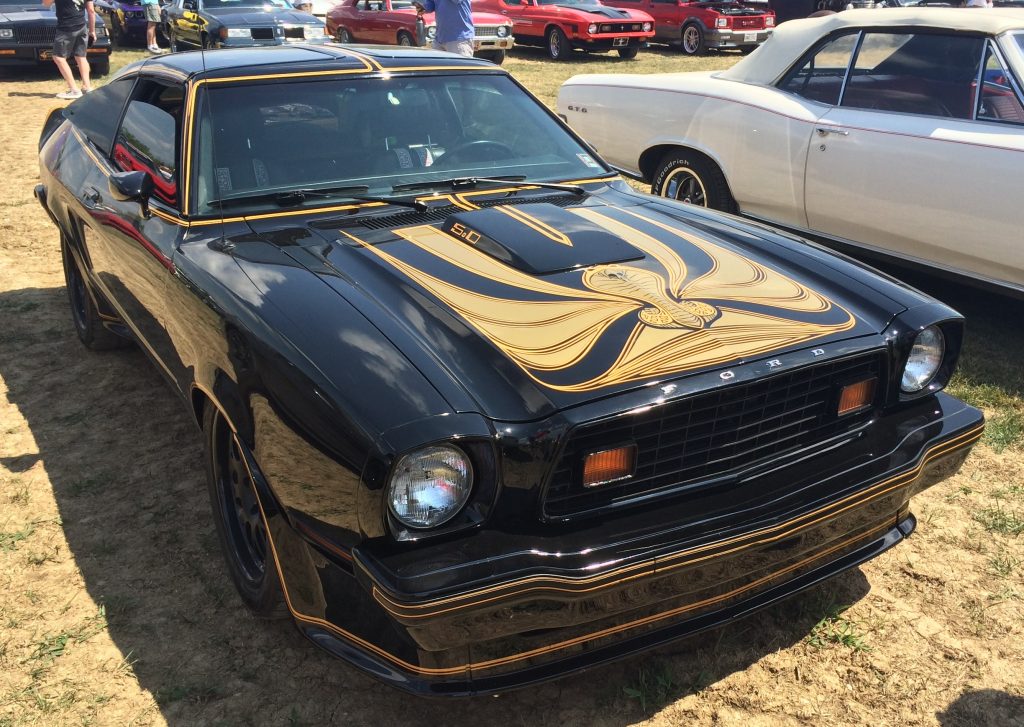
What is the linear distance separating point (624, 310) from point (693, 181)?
3.68 metres

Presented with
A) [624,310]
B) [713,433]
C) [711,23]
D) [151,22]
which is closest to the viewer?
[713,433]

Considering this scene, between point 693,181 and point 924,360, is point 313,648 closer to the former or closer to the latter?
point 924,360

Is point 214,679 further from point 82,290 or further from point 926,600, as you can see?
point 82,290

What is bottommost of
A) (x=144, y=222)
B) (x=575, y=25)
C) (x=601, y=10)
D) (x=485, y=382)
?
(x=485, y=382)

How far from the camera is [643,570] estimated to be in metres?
2.14

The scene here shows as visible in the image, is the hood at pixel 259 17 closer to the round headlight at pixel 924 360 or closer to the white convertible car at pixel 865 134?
the white convertible car at pixel 865 134

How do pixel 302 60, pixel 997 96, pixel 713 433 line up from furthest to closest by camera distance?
pixel 997 96, pixel 302 60, pixel 713 433

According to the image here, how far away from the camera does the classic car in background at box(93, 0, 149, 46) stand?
663 inches

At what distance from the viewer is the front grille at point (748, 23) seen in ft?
55.4

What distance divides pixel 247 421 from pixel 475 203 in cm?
122

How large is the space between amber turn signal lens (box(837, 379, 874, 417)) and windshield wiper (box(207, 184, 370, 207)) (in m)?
1.71

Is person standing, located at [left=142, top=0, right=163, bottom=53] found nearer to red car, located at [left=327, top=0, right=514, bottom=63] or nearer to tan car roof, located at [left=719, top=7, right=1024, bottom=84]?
red car, located at [left=327, top=0, right=514, bottom=63]

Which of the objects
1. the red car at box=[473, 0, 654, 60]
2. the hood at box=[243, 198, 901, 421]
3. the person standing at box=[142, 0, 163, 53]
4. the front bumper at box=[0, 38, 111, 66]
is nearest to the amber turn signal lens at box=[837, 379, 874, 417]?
the hood at box=[243, 198, 901, 421]

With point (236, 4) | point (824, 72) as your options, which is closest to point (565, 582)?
point (824, 72)
